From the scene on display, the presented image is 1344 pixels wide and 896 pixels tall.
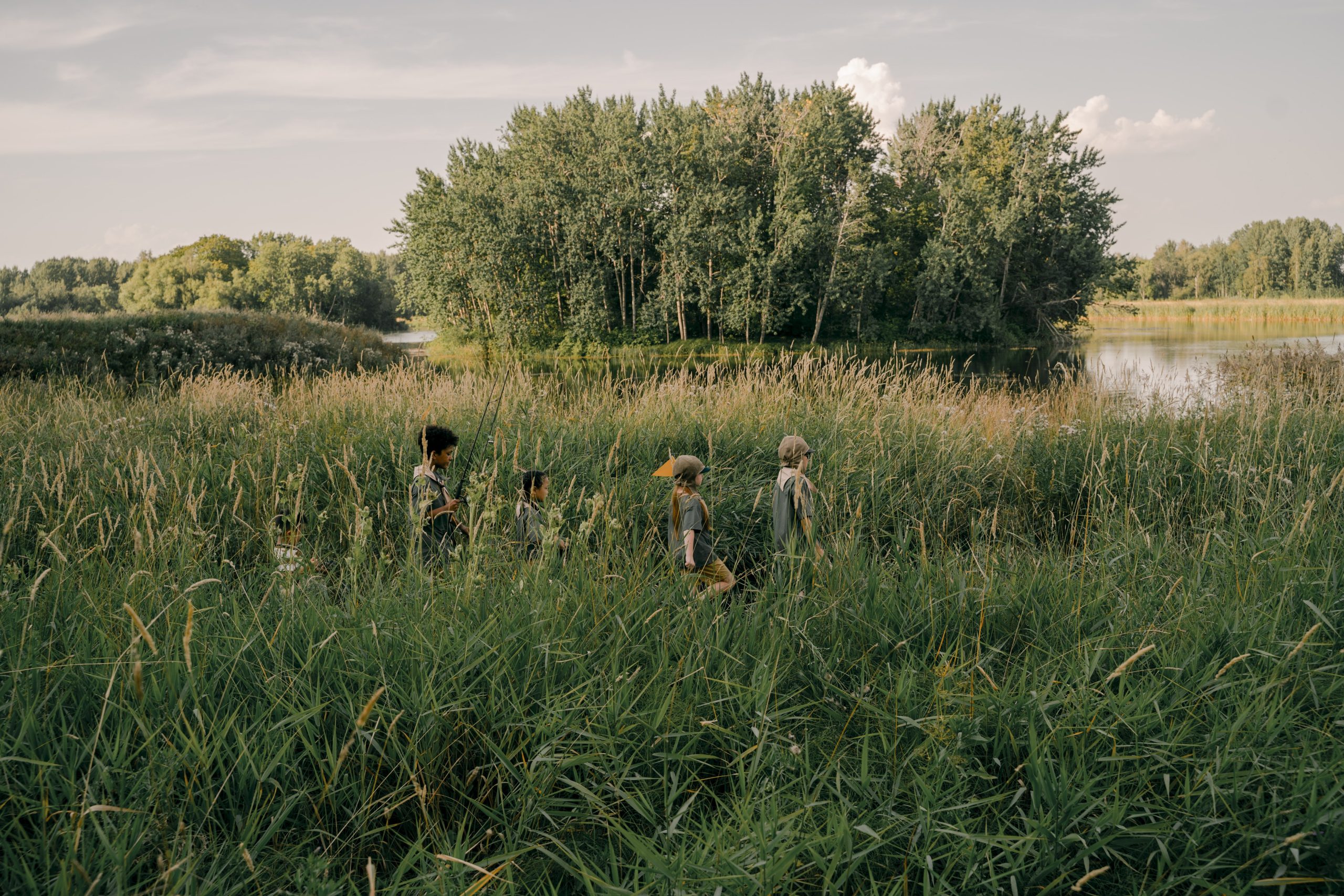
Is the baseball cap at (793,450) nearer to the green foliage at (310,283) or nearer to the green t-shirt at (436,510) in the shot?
the green t-shirt at (436,510)

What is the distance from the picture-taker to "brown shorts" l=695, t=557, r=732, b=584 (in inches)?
175

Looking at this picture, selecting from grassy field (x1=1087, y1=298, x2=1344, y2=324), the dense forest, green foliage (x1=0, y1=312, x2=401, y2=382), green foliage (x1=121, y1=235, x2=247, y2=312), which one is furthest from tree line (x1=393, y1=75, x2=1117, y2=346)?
the dense forest

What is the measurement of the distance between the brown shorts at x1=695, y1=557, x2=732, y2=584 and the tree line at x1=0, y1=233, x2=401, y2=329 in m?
62.7

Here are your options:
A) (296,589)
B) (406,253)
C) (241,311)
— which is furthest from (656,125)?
(296,589)

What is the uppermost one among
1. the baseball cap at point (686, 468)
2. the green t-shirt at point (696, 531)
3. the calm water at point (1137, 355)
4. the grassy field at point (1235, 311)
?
the grassy field at point (1235, 311)

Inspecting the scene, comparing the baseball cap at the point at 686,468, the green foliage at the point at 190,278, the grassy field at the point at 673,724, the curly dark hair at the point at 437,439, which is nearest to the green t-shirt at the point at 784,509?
the baseball cap at the point at 686,468

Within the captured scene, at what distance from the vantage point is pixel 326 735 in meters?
2.21

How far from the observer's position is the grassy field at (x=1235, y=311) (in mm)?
51969

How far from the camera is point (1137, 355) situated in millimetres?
31797

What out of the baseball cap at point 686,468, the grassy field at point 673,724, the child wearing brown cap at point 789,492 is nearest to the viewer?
the grassy field at point 673,724

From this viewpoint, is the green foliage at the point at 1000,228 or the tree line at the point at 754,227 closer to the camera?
the tree line at the point at 754,227

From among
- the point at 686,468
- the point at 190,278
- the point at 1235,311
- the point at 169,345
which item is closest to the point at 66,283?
the point at 190,278

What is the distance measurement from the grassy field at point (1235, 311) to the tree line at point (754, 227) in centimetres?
749

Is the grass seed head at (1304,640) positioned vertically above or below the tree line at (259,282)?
below
